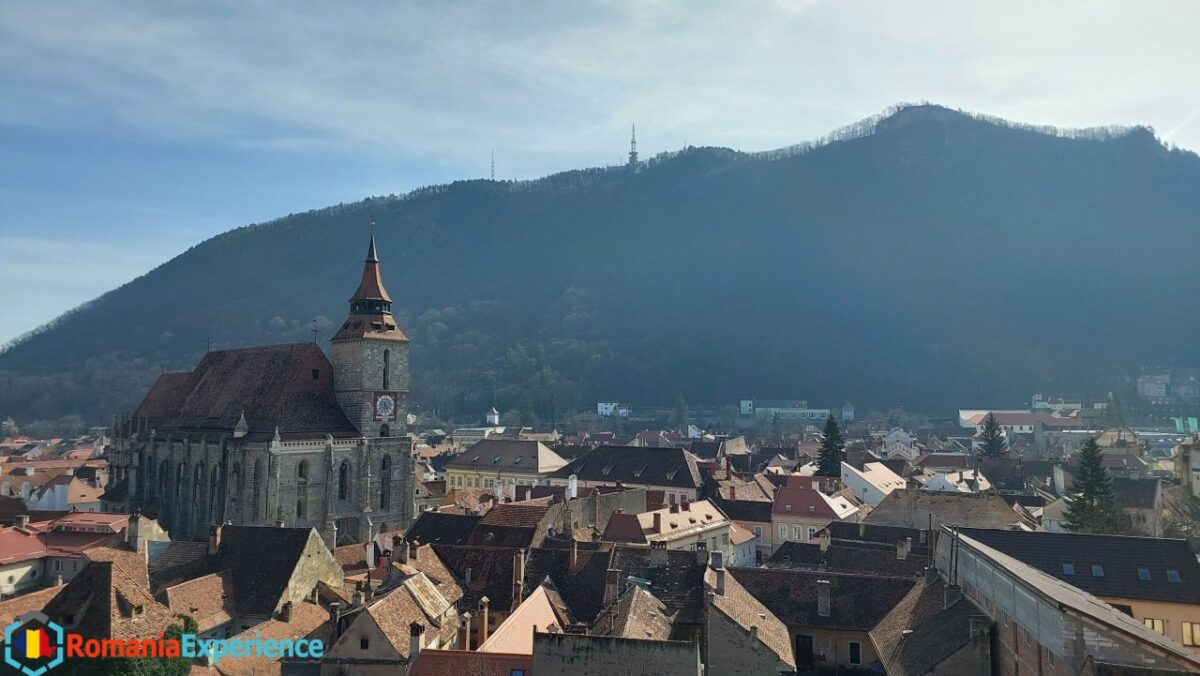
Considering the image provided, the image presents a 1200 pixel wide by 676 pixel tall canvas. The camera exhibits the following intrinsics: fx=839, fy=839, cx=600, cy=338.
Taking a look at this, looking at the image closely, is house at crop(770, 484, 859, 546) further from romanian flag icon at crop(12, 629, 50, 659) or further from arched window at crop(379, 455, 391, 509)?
romanian flag icon at crop(12, 629, 50, 659)

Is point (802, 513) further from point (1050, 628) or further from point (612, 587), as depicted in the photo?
point (1050, 628)

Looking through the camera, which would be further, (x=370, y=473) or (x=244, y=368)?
(x=244, y=368)

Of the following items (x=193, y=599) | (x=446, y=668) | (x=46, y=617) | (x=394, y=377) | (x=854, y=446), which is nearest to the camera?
(x=446, y=668)

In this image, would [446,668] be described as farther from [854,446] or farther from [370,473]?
[854,446]

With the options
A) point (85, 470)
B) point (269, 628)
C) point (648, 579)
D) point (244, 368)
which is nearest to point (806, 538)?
point (648, 579)

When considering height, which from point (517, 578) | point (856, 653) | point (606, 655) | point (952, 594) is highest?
point (606, 655)

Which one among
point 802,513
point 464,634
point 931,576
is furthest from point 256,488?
point 931,576

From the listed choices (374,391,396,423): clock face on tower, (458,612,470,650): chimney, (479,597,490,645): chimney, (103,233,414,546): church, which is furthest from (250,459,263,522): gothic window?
(479,597,490,645): chimney

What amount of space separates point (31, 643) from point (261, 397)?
34.6 meters

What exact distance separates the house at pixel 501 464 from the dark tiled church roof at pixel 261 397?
2961 centimetres

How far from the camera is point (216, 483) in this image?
57.2 meters

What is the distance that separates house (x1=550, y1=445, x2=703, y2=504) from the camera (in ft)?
232

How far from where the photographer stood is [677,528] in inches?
1978

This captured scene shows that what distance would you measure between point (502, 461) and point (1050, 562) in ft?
224
